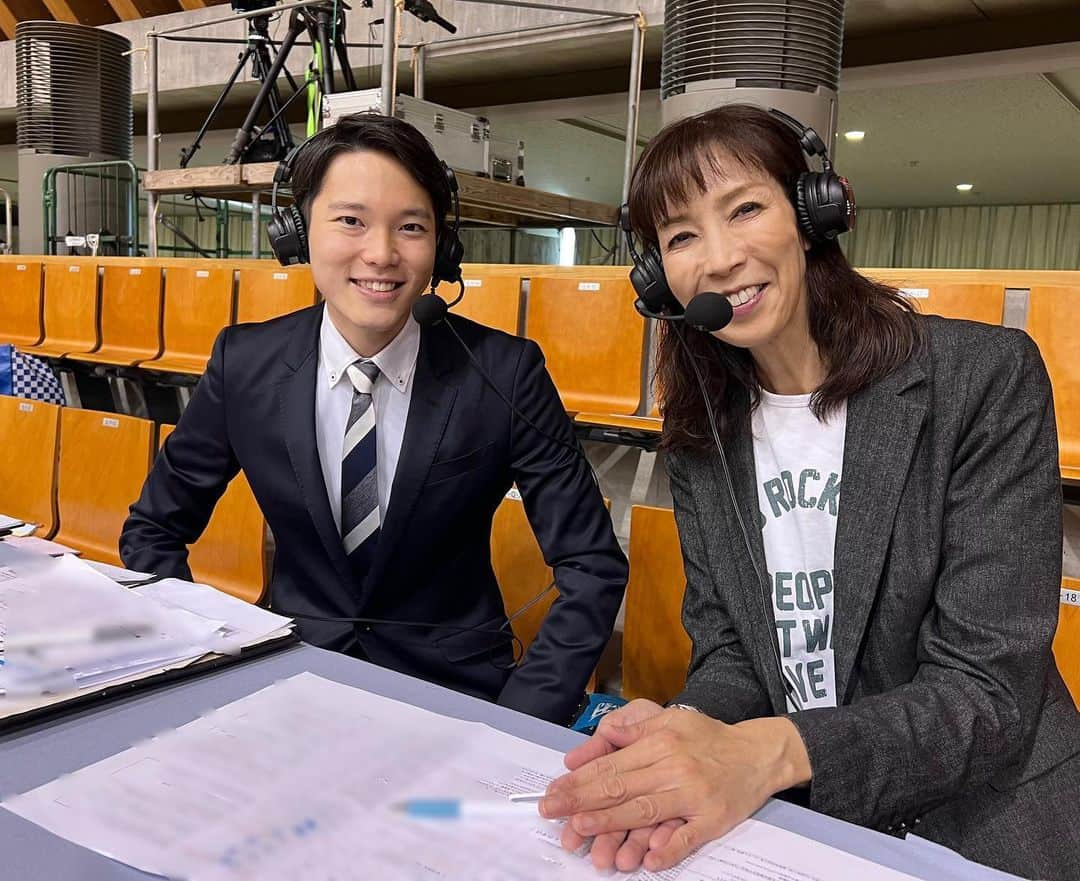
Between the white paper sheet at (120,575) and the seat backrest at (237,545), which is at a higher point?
the white paper sheet at (120,575)

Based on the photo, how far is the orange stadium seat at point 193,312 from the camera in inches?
132

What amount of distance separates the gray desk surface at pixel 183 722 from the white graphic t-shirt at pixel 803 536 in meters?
0.40

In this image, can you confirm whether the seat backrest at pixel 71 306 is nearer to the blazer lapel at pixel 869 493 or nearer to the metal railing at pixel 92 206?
the metal railing at pixel 92 206

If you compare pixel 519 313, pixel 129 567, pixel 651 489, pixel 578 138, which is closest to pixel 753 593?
pixel 129 567

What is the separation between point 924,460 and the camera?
0.95 m

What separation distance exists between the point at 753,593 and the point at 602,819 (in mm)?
505

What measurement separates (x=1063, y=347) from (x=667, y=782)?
5.67 ft

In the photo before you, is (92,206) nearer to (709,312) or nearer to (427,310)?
(427,310)

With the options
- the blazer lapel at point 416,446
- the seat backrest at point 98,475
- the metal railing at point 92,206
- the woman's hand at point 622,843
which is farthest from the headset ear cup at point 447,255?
the metal railing at point 92,206

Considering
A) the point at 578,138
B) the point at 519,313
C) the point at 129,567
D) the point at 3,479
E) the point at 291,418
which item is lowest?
the point at 3,479

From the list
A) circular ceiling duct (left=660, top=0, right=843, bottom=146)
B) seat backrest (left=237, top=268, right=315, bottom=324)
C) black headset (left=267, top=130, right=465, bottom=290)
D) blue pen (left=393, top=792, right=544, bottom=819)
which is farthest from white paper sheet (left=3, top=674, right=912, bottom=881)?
seat backrest (left=237, top=268, right=315, bottom=324)

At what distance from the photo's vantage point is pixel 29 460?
295cm

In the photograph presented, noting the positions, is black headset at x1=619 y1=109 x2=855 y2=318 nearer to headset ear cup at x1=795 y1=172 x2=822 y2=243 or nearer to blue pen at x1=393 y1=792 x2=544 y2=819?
headset ear cup at x1=795 y1=172 x2=822 y2=243

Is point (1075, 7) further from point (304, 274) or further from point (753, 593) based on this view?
point (753, 593)
